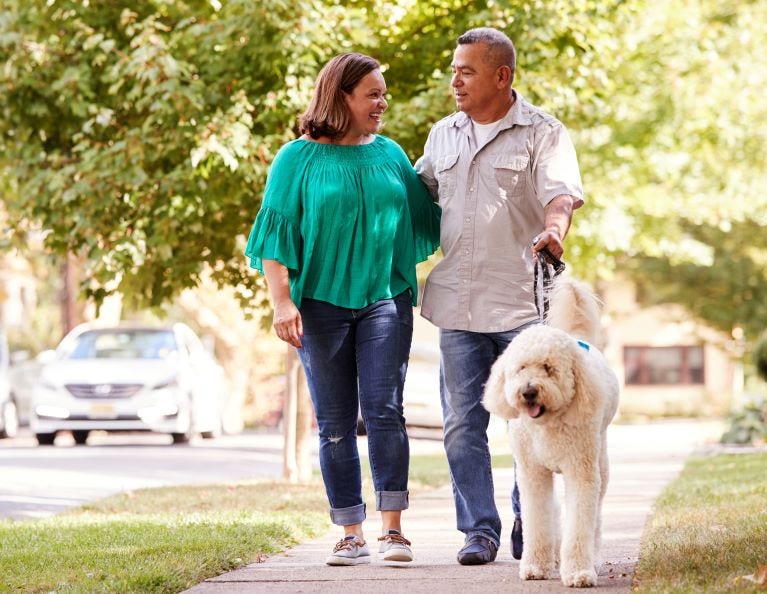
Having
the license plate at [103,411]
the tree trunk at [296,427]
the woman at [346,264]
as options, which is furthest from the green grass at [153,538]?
the license plate at [103,411]

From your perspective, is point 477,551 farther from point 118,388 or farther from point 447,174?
point 118,388

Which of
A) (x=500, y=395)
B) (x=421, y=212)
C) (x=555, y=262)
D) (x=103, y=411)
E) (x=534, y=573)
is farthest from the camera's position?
(x=103, y=411)

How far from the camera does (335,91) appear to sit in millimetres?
6250

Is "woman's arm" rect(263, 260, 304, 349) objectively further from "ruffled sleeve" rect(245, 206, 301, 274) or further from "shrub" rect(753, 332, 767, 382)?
"shrub" rect(753, 332, 767, 382)

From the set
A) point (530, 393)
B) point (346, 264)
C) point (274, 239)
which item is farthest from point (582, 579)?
point (274, 239)

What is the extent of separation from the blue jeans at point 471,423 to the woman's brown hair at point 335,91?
1047mm

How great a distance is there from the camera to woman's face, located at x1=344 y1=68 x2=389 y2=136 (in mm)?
6289

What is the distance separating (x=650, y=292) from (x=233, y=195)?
3084cm

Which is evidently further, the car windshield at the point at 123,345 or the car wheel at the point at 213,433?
the car wheel at the point at 213,433

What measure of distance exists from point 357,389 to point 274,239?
2.63 feet

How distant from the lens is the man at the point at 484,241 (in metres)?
6.31

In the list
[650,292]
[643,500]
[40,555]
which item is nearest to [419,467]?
[643,500]

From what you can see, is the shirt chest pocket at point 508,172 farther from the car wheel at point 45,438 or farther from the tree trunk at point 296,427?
the car wheel at point 45,438

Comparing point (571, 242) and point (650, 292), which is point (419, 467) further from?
point (650, 292)
